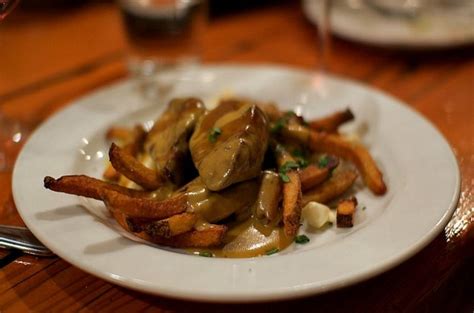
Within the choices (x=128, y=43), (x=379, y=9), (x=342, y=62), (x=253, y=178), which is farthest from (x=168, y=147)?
(x=379, y=9)

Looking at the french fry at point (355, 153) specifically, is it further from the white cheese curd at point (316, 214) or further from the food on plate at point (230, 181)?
the white cheese curd at point (316, 214)

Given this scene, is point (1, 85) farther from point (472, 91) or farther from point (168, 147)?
point (472, 91)

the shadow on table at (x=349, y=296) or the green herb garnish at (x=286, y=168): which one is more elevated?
the green herb garnish at (x=286, y=168)

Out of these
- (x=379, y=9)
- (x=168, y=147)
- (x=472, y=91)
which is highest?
(x=168, y=147)

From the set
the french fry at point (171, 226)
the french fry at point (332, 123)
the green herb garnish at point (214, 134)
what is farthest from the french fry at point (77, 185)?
the french fry at point (332, 123)

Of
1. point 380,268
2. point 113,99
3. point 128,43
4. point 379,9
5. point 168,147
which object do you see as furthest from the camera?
point 379,9

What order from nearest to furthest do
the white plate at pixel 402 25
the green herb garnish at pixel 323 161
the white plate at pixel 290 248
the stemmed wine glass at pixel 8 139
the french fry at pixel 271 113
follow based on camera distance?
the white plate at pixel 290 248
the green herb garnish at pixel 323 161
the french fry at pixel 271 113
the stemmed wine glass at pixel 8 139
the white plate at pixel 402 25

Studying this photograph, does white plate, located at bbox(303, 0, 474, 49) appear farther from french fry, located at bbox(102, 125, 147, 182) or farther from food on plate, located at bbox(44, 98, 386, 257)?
french fry, located at bbox(102, 125, 147, 182)
